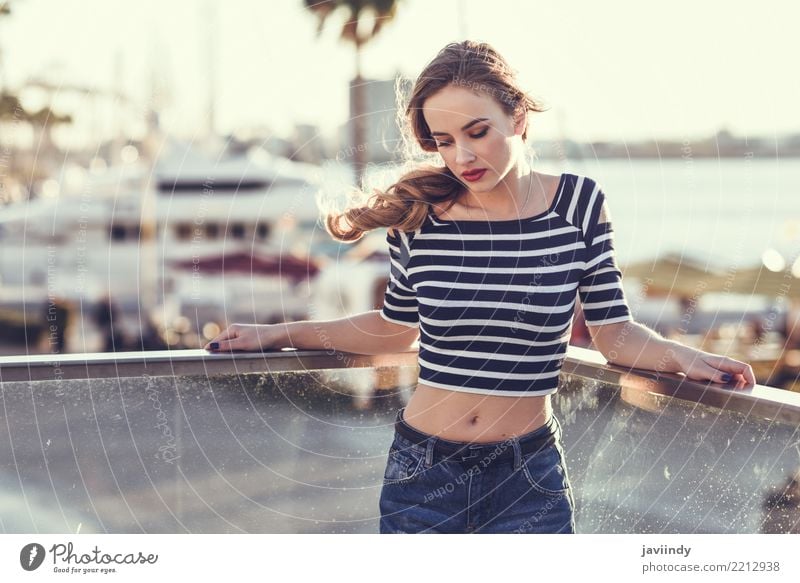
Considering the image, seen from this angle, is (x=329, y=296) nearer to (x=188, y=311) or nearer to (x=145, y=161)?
(x=188, y=311)

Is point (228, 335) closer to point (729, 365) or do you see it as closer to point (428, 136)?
Result: point (428, 136)

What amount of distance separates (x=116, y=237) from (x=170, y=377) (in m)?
10.3

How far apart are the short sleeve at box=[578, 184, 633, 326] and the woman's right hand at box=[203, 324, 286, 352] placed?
2.03ft

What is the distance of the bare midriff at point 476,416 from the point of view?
4.49ft

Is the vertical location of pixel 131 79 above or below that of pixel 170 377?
above

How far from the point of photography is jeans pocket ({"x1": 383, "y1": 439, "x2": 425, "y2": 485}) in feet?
4.50

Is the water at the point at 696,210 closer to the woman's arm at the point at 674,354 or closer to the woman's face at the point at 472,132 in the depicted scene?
the woman's arm at the point at 674,354

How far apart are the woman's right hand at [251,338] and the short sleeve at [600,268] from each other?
0.62 metres

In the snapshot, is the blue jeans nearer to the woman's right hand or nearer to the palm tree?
the woman's right hand

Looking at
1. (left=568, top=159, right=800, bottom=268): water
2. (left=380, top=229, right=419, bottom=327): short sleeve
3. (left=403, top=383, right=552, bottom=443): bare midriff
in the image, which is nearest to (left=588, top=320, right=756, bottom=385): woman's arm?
(left=403, top=383, right=552, bottom=443): bare midriff

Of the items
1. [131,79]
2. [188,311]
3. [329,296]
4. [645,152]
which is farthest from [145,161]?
[131,79]

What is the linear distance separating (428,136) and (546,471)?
0.57 m

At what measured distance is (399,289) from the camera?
1.50 metres
